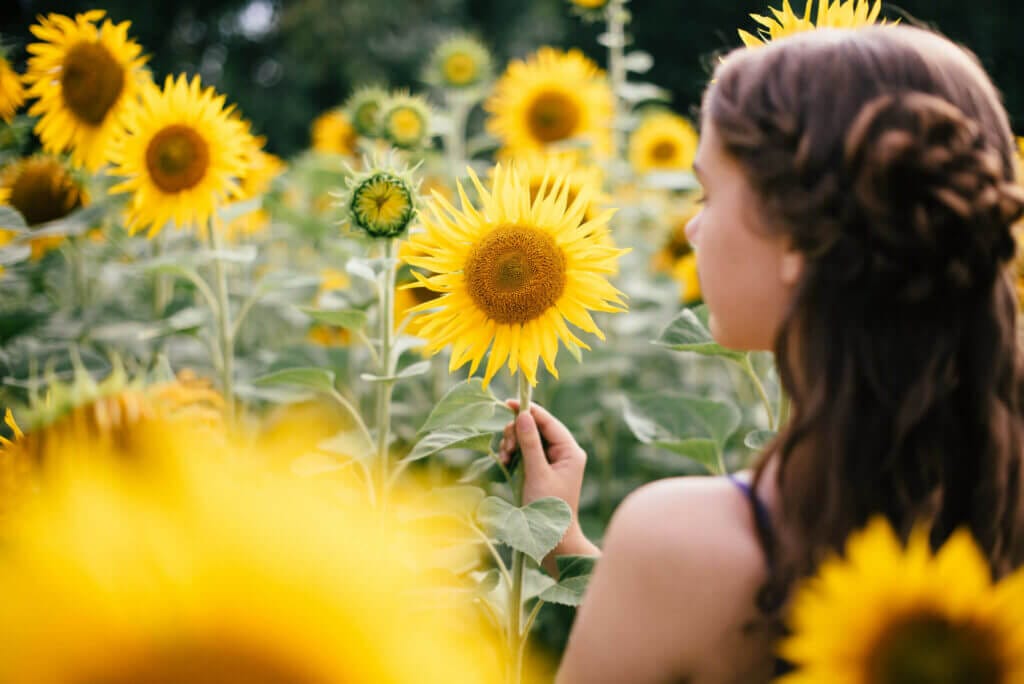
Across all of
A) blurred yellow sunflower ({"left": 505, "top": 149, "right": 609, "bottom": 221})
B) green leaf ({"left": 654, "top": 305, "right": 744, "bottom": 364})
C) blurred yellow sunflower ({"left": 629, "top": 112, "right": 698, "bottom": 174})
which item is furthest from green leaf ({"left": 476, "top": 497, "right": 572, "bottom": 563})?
blurred yellow sunflower ({"left": 629, "top": 112, "right": 698, "bottom": 174})

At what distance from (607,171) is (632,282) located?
28 cm

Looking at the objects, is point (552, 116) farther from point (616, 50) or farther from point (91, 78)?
point (91, 78)

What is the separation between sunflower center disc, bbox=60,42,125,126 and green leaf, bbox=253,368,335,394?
668mm

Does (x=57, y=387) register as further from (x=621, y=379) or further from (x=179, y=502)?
(x=621, y=379)

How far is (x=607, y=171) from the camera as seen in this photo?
200 centimetres

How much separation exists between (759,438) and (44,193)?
133 centimetres

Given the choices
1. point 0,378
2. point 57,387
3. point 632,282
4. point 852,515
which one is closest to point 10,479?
point 57,387

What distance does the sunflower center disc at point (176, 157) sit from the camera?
127 centimetres

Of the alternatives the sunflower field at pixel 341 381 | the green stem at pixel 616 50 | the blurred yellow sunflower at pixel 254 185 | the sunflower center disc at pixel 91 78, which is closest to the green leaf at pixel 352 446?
the sunflower field at pixel 341 381

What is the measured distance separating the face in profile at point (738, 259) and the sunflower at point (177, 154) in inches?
34.8

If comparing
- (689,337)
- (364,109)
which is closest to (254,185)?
(364,109)

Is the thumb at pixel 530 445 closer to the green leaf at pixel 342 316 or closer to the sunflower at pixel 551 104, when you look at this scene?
the green leaf at pixel 342 316

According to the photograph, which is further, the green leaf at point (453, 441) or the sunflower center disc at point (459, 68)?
the sunflower center disc at point (459, 68)

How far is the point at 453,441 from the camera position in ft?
2.76
